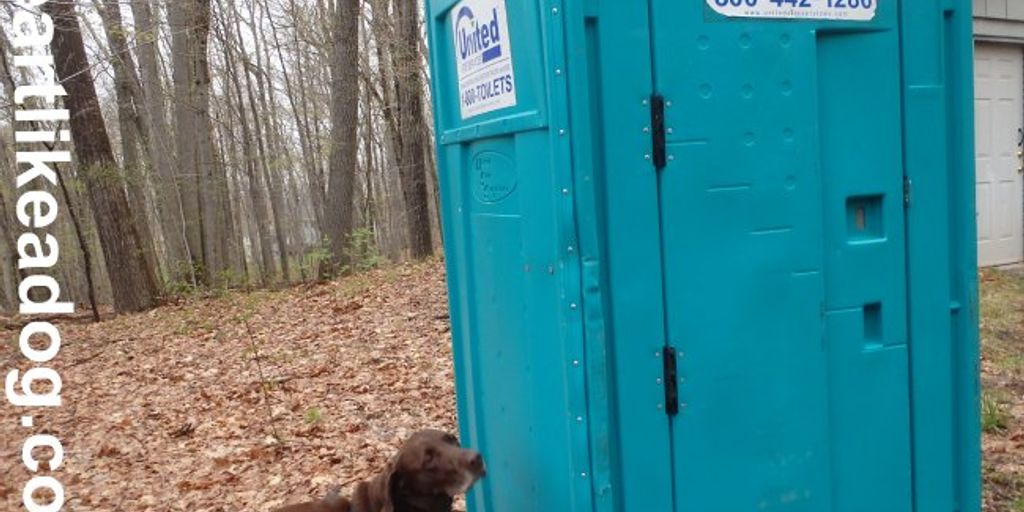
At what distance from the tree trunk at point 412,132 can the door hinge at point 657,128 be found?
12.3 meters

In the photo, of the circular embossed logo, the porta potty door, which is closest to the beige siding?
the porta potty door

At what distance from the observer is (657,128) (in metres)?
2.47

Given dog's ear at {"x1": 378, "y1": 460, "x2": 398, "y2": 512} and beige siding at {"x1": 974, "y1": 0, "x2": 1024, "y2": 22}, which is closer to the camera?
dog's ear at {"x1": 378, "y1": 460, "x2": 398, "y2": 512}

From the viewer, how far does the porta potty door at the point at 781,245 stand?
2.51 m

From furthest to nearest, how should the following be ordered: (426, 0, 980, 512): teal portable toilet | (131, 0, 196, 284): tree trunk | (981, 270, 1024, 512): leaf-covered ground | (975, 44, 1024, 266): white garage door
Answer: (131, 0, 196, 284): tree trunk
(975, 44, 1024, 266): white garage door
(981, 270, 1024, 512): leaf-covered ground
(426, 0, 980, 512): teal portable toilet

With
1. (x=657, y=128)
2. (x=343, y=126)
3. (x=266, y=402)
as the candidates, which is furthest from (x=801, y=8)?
(x=343, y=126)

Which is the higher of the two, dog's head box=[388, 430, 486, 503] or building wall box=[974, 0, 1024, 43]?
building wall box=[974, 0, 1024, 43]

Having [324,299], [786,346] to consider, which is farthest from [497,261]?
[324,299]

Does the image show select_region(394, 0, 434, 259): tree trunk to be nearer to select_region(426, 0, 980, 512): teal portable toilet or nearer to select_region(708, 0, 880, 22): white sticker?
select_region(426, 0, 980, 512): teal portable toilet

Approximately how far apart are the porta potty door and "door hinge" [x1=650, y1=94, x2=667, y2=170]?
0.01 metres

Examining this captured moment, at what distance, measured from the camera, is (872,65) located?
2709 millimetres

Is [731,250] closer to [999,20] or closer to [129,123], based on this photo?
[999,20]

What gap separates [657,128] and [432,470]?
139cm

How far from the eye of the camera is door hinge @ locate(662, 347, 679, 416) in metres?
2.55
